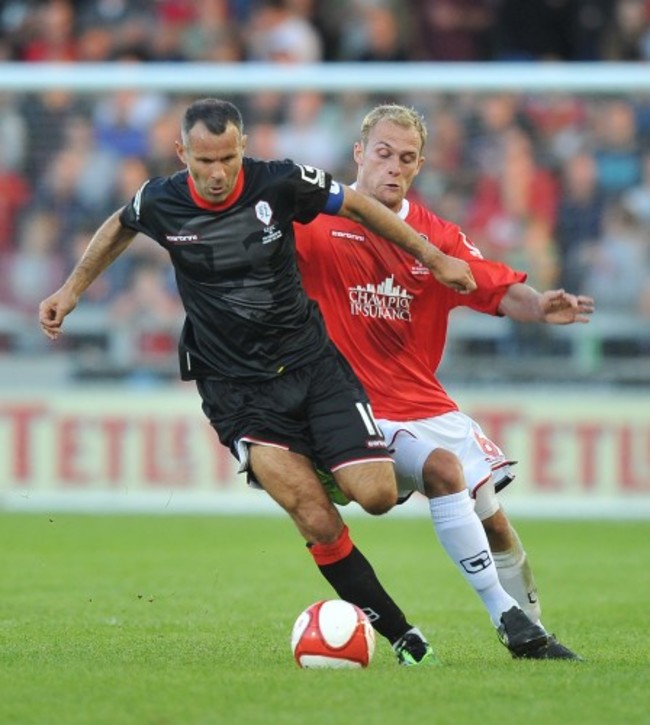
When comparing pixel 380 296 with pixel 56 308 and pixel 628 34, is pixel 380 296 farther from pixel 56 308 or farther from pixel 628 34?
pixel 628 34

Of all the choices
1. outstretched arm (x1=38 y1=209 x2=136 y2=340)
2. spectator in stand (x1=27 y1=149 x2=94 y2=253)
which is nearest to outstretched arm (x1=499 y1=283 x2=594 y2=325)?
outstretched arm (x1=38 y1=209 x2=136 y2=340)

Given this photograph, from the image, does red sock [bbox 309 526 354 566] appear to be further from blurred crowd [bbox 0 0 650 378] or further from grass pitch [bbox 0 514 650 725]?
blurred crowd [bbox 0 0 650 378]

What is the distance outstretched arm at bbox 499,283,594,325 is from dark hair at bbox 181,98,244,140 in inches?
58.6

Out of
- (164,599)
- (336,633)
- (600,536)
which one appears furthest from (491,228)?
(336,633)

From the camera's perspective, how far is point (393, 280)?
7.80m

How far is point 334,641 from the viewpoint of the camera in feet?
22.6

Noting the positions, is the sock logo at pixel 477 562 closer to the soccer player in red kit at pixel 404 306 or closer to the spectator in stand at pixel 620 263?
the soccer player in red kit at pixel 404 306

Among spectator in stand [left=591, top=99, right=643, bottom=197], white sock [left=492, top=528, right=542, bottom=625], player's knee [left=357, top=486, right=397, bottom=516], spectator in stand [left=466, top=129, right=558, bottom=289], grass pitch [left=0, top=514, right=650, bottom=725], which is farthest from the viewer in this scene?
spectator in stand [left=591, top=99, right=643, bottom=197]

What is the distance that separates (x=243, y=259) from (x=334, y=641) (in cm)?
160

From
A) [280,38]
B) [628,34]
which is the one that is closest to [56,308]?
[280,38]

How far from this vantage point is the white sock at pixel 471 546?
7281 mm

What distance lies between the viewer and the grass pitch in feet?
19.3

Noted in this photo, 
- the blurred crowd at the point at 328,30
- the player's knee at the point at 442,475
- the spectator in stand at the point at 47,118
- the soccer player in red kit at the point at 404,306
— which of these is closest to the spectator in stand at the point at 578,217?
the blurred crowd at the point at 328,30

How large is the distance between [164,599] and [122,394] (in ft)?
20.2
